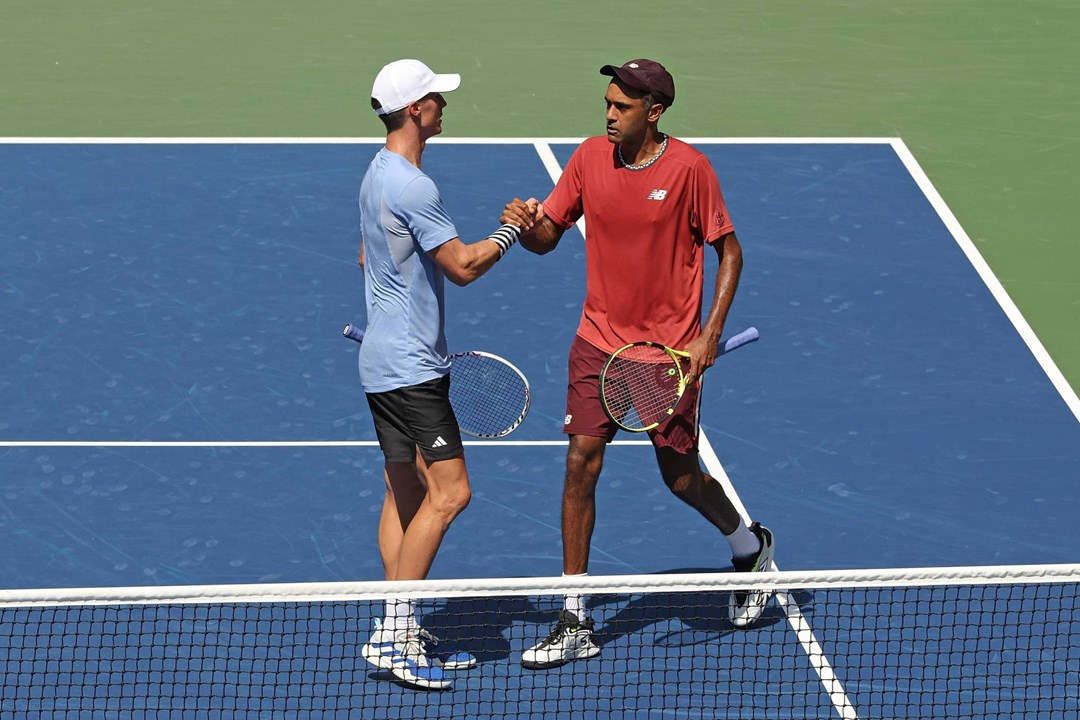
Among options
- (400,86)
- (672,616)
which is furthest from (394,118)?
(672,616)

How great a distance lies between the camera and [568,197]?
26.1ft

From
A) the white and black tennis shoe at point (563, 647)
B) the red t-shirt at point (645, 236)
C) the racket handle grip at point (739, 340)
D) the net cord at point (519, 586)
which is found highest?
the red t-shirt at point (645, 236)

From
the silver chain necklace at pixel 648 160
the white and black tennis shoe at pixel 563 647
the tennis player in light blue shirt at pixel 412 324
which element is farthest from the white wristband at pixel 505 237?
the white and black tennis shoe at pixel 563 647

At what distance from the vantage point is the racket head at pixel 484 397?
8.34 meters

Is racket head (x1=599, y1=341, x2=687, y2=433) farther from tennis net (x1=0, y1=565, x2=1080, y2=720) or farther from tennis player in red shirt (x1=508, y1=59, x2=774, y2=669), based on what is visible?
tennis net (x1=0, y1=565, x2=1080, y2=720)

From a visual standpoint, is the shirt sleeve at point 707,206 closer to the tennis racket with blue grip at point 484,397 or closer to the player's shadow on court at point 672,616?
the tennis racket with blue grip at point 484,397

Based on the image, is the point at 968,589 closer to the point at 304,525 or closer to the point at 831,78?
the point at 304,525

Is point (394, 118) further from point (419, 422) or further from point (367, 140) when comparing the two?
point (367, 140)

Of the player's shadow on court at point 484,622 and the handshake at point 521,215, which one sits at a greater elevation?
the handshake at point 521,215

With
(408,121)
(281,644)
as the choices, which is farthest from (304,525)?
(408,121)

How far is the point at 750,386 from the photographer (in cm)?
1054

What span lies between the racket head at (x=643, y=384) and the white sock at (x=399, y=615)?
1205mm

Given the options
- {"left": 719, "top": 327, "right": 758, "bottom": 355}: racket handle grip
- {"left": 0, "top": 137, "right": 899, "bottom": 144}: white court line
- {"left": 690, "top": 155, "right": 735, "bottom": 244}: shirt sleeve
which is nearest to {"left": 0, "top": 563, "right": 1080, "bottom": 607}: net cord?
{"left": 719, "top": 327, "right": 758, "bottom": 355}: racket handle grip

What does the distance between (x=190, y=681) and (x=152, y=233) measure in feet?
18.5
